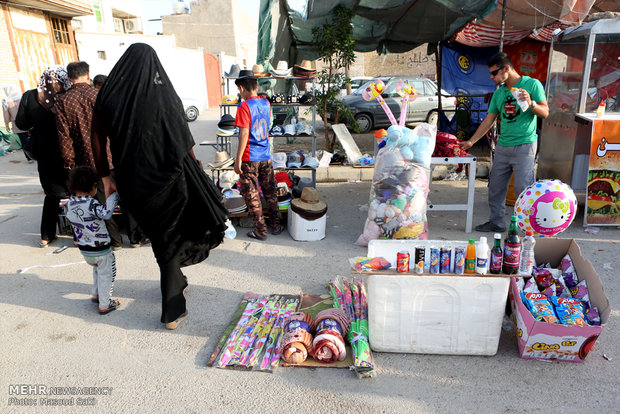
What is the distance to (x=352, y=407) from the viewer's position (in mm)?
2572

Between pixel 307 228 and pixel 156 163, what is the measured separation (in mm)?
2455

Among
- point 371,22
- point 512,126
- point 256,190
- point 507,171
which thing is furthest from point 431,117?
point 256,190

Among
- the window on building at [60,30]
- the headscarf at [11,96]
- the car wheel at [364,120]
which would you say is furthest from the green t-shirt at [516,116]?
the window on building at [60,30]

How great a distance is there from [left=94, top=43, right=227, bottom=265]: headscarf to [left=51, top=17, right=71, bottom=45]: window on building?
50.1 ft

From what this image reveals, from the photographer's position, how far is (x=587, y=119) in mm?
5262

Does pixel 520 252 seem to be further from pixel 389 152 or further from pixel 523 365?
pixel 389 152

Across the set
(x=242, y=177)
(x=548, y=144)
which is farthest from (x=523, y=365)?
(x=548, y=144)

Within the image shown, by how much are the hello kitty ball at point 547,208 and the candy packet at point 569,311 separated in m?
0.90

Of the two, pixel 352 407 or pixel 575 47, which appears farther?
pixel 575 47

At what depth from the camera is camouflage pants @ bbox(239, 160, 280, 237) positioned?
5.01 meters

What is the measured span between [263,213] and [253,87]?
1631 mm

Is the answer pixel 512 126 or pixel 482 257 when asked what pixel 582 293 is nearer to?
pixel 482 257

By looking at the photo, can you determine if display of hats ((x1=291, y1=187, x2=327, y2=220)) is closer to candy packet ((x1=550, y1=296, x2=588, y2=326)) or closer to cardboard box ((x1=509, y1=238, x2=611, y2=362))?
cardboard box ((x1=509, y1=238, x2=611, y2=362))

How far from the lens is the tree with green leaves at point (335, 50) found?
8.15 metres
